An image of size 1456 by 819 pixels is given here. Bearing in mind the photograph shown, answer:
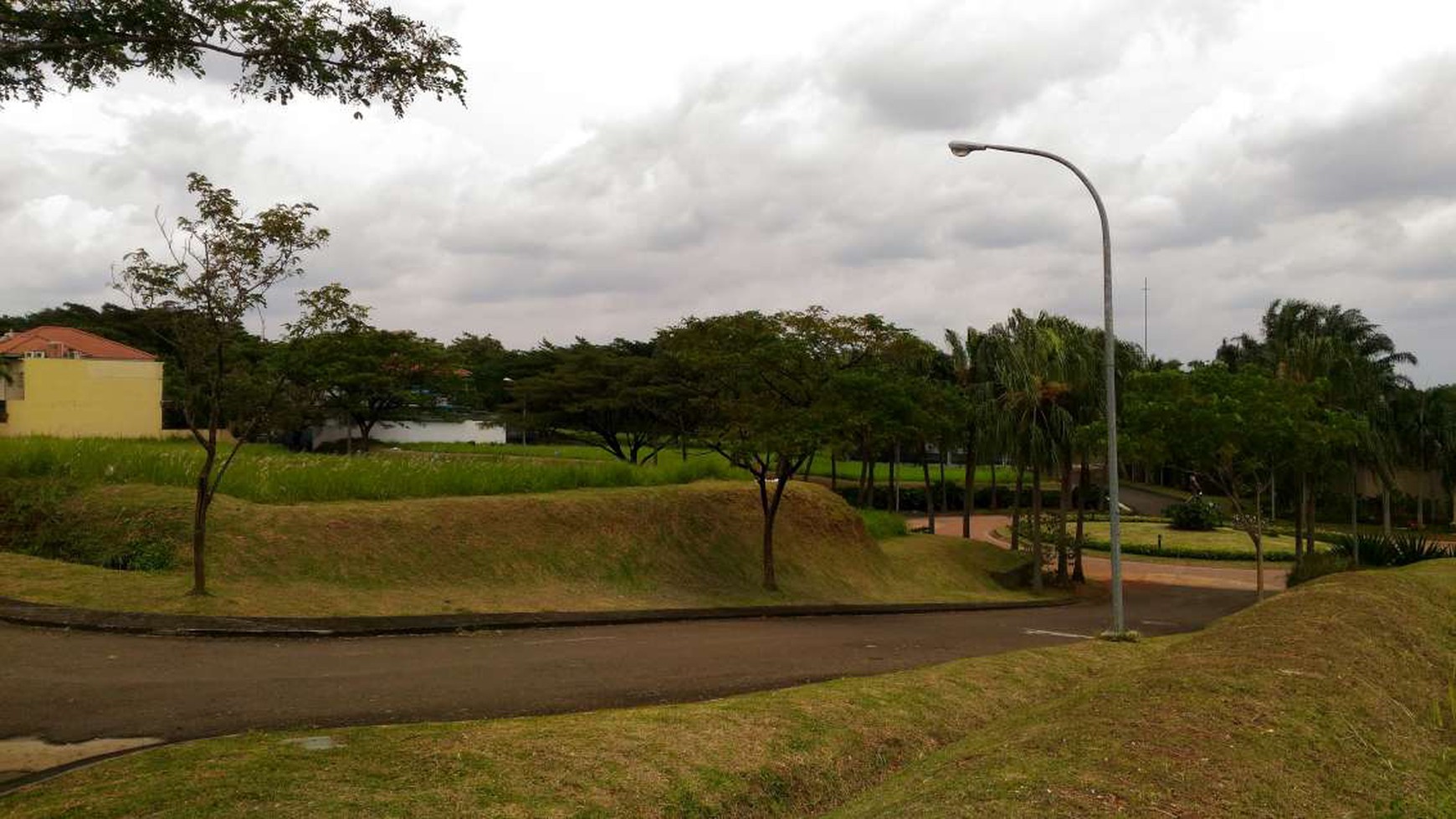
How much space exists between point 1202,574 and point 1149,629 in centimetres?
2144

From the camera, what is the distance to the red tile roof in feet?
187

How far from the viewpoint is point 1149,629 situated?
2598 centimetres

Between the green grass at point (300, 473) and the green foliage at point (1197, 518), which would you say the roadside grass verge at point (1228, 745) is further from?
the green foliage at point (1197, 518)

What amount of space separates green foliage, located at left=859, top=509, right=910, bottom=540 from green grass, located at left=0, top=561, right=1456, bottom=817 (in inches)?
1134

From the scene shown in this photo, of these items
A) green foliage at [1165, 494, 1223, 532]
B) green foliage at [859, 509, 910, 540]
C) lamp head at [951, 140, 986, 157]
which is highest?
lamp head at [951, 140, 986, 157]

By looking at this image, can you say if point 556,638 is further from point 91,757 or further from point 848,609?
point 848,609

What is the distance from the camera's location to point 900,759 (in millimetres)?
8352

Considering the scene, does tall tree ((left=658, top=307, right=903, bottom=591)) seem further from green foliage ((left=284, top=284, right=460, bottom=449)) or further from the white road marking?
green foliage ((left=284, top=284, right=460, bottom=449))

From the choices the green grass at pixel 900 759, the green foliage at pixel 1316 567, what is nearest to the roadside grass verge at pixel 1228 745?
the green grass at pixel 900 759

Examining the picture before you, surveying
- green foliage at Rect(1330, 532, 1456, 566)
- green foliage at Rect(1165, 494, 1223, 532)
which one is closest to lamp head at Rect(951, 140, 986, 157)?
green foliage at Rect(1330, 532, 1456, 566)

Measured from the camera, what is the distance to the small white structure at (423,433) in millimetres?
63000

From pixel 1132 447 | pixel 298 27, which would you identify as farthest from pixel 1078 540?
pixel 298 27

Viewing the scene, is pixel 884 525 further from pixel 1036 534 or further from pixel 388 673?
pixel 388 673

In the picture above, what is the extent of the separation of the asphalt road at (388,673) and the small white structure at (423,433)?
158ft
